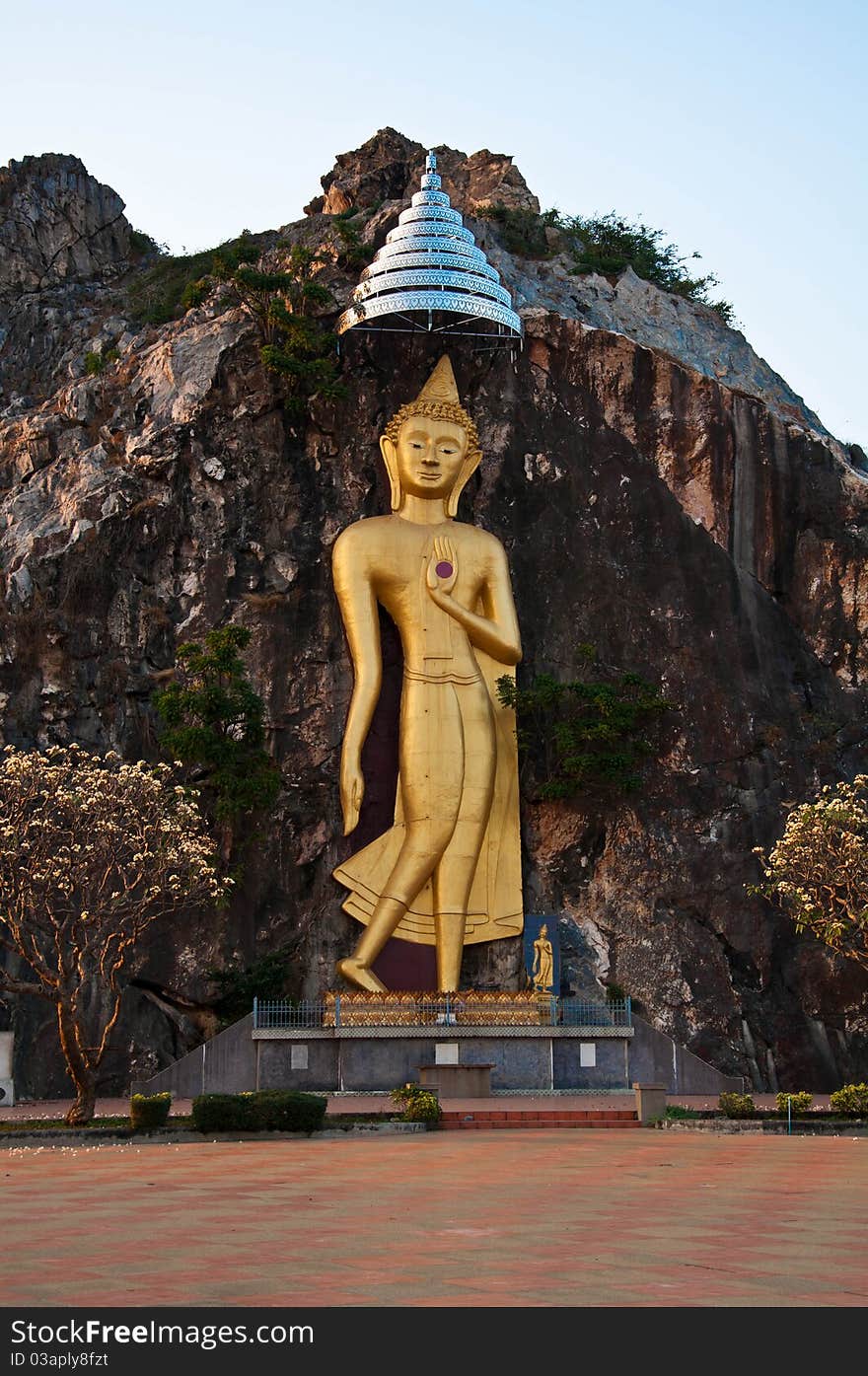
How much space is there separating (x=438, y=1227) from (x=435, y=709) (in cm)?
2373

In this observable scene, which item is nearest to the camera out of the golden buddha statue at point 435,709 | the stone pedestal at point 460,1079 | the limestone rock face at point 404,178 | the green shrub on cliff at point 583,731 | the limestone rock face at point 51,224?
the stone pedestal at point 460,1079

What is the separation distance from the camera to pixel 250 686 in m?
36.0

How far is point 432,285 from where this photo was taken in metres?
37.3

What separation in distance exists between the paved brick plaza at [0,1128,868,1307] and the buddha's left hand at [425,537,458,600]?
1757 cm

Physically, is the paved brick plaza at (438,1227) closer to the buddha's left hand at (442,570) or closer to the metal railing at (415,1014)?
the metal railing at (415,1014)

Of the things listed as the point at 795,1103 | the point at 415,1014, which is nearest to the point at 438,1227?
the point at 795,1103

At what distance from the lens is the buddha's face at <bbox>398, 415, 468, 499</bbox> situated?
120 ft

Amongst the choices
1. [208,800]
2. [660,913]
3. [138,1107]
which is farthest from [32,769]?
[660,913]

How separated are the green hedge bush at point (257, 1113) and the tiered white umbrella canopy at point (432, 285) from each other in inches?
806

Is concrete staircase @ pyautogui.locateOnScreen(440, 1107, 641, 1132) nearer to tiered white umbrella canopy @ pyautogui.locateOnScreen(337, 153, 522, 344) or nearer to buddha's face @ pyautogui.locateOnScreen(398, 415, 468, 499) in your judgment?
buddha's face @ pyautogui.locateOnScreen(398, 415, 468, 499)

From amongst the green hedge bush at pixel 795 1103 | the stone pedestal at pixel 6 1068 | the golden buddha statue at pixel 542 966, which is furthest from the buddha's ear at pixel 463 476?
the green hedge bush at pixel 795 1103

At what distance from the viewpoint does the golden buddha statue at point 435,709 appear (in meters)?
33.7

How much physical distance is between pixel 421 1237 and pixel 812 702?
28847mm

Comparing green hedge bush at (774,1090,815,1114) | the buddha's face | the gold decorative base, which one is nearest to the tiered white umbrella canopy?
the buddha's face
